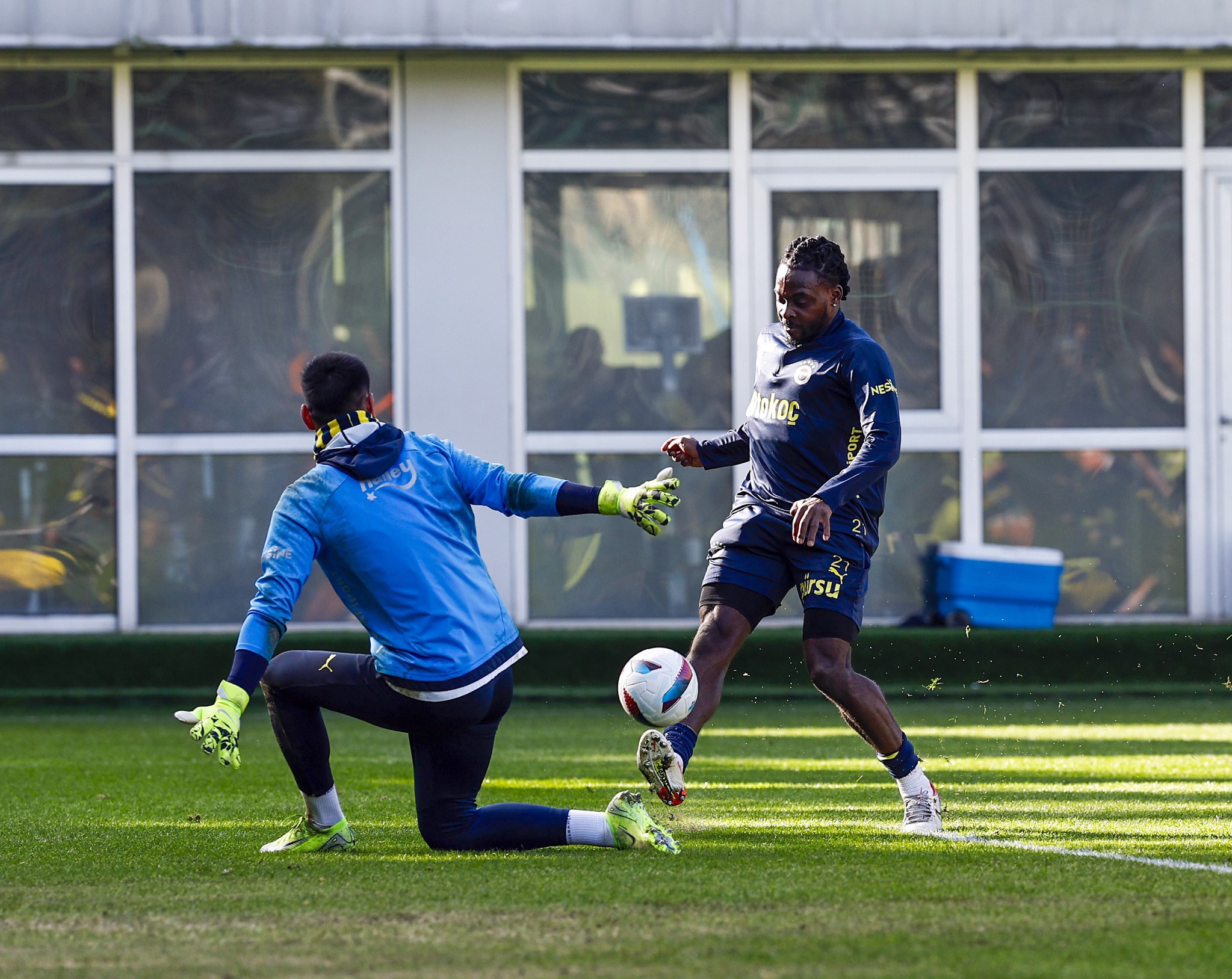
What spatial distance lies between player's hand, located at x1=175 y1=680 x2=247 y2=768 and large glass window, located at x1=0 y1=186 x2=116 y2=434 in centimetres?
863

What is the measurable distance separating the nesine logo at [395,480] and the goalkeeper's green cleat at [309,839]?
1.22 m

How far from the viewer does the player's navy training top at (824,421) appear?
5.83 metres

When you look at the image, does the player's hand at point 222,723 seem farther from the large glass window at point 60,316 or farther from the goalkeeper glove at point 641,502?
the large glass window at point 60,316

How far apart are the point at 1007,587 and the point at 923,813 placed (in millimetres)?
7066

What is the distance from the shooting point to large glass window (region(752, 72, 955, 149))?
13.1 metres

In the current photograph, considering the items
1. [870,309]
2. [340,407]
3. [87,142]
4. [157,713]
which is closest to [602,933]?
[340,407]

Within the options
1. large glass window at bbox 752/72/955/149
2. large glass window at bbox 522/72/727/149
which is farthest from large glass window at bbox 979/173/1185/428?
large glass window at bbox 522/72/727/149

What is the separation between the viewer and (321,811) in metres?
5.64

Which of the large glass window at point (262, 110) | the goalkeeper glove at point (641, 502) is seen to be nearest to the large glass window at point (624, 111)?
the large glass window at point (262, 110)

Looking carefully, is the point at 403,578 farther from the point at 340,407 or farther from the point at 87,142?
the point at 87,142

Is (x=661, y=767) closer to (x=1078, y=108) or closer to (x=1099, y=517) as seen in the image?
(x=1099, y=517)

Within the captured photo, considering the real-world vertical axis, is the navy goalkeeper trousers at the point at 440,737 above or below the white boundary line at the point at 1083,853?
above

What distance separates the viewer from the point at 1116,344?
1333cm

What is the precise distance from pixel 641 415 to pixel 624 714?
2.79 metres
